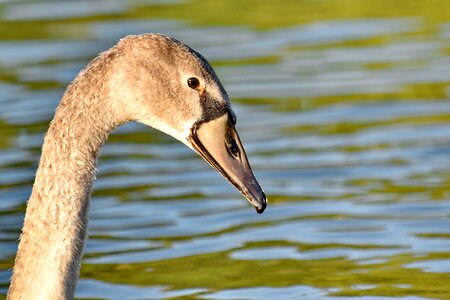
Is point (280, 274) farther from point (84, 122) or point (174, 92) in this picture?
point (84, 122)

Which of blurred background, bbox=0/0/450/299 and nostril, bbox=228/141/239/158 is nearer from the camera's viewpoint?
nostril, bbox=228/141/239/158

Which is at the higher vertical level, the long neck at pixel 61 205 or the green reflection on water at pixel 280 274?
the long neck at pixel 61 205

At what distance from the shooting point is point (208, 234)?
1085 cm

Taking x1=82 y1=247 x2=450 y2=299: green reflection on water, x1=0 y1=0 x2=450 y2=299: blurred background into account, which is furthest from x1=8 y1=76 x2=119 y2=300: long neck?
x1=82 y1=247 x2=450 y2=299: green reflection on water

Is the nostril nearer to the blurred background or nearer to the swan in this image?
the swan

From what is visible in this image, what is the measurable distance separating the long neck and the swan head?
178mm

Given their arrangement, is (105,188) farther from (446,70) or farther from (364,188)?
(446,70)

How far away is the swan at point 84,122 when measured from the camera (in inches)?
298

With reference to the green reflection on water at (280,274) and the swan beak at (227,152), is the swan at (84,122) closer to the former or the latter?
the swan beak at (227,152)

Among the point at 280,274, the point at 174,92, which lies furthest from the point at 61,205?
the point at 280,274

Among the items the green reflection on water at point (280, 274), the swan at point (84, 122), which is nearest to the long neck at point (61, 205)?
the swan at point (84, 122)

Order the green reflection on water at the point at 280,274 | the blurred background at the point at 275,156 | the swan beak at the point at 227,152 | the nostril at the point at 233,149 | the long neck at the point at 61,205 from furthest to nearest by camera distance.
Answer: the blurred background at the point at 275,156
the green reflection on water at the point at 280,274
the nostril at the point at 233,149
the swan beak at the point at 227,152
the long neck at the point at 61,205

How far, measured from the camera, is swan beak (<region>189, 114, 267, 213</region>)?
7.78 metres

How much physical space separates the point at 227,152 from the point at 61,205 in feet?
2.91
